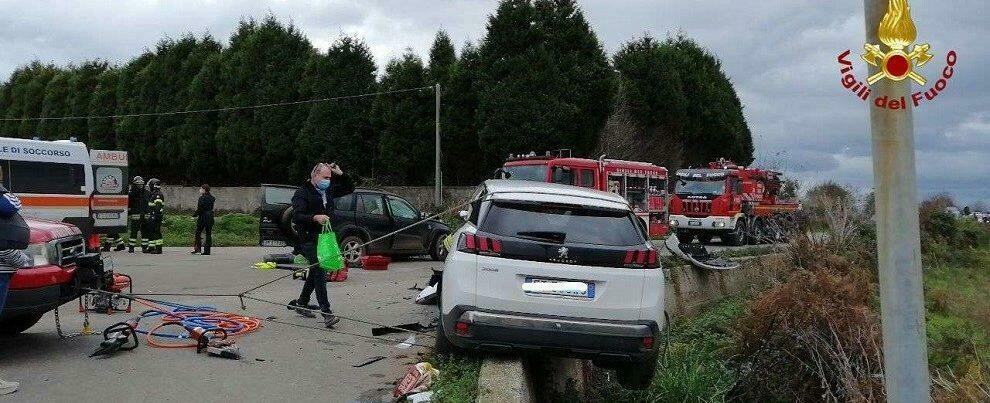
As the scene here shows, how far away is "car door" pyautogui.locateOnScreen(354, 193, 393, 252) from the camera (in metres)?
18.1

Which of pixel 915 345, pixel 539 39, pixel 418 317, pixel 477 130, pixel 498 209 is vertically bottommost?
pixel 418 317

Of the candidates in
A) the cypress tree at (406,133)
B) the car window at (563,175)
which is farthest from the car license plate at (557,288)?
the cypress tree at (406,133)

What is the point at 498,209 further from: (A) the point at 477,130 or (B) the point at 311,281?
(A) the point at 477,130

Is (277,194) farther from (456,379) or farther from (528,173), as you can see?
(456,379)

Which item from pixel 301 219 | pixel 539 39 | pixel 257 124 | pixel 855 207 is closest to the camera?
pixel 301 219

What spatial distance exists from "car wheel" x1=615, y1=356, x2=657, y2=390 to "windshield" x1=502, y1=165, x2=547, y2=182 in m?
12.6

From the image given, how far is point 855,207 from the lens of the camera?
60.4 feet

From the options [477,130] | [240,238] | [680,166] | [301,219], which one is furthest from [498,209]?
[680,166]

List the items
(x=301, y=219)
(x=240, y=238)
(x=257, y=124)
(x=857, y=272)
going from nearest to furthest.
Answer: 1. (x=301, y=219)
2. (x=857, y=272)
3. (x=240, y=238)
4. (x=257, y=124)

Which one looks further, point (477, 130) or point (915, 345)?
point (477, 130)

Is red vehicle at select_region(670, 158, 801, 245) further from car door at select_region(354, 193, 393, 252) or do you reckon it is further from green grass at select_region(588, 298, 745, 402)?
green grass at select_region(588, 298, 745, 402)

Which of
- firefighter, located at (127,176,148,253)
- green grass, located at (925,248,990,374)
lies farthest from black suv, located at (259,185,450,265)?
green grass, located at (925,248,990,374)

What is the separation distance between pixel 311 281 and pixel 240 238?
60.9 feet

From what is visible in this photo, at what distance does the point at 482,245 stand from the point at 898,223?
13.2ft
